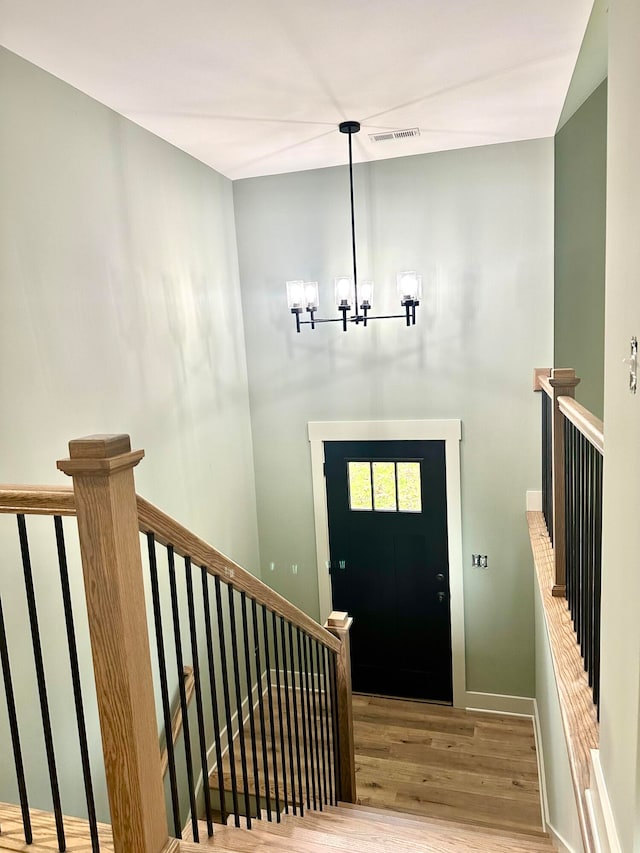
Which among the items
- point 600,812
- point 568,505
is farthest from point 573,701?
point 568,505

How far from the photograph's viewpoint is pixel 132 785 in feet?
4.30

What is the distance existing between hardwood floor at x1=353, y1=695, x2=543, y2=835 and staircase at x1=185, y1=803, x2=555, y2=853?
1.54 meters

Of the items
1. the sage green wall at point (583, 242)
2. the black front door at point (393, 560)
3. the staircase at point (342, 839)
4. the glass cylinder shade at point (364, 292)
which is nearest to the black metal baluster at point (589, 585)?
the staircase at point (342, 839)

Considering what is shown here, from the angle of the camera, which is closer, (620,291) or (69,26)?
(620,291)

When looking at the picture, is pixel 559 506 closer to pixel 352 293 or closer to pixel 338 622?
pixel 338 622

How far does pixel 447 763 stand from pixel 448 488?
1.97 metres

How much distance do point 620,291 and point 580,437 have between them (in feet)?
3.15

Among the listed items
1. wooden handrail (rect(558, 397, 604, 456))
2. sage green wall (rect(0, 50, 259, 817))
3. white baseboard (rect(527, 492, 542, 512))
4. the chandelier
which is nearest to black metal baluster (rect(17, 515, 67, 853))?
sage green wall (rect(0, 50, 259, 817))

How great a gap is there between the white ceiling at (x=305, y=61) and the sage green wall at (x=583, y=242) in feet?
0.88

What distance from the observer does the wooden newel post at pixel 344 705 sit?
127 inches

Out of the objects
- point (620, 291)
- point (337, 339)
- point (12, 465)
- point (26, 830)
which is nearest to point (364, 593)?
point (337, 339)

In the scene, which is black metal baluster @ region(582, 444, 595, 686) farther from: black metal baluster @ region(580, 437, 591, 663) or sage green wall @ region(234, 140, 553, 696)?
sage green wall @ region(234, 140, 553, 696)

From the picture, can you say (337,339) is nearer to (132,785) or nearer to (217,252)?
(217,252)

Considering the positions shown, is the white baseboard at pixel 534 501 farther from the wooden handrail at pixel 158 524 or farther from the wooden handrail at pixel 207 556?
the wooden handrail at pixel 158 524
